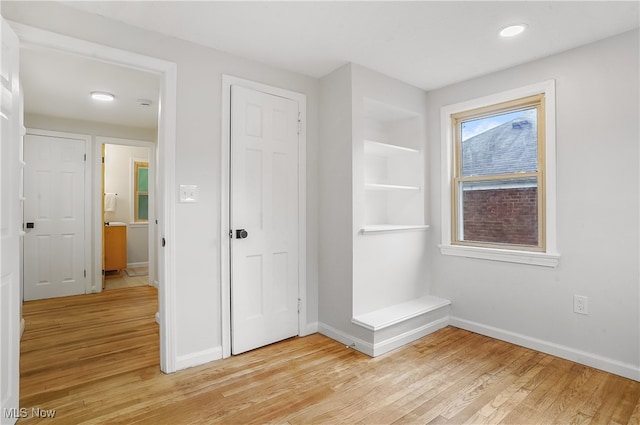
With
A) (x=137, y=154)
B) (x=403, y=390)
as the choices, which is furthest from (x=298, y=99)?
(x=137, y=154)

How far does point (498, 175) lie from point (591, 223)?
2.64ft

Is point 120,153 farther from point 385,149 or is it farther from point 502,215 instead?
point 502,215

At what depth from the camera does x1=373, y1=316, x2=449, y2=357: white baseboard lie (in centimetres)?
272

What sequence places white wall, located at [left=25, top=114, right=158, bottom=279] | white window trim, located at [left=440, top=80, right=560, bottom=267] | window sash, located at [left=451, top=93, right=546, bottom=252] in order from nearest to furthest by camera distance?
white window trim, located at [left=440, top=80, right=560, bottom=267] → window sash, located at [left=451, top=93, right=546, bottom=252] → white wall, located at [left=25, top=114, right=158, bottom=279]

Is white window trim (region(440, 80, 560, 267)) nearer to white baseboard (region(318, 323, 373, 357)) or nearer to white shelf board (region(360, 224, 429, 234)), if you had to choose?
white shelf board (region(360, 224, 429, 234))

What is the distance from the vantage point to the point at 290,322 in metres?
3.02

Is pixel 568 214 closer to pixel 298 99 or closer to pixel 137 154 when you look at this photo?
pixel 298 99

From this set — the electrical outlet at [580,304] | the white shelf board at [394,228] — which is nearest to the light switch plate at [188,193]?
the white shelf board at [394,228]

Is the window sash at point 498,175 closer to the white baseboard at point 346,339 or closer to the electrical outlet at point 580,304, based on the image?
the electrical outlet at point 580,304

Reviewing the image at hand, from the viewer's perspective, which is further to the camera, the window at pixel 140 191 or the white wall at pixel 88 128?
the window at pixel 140 191

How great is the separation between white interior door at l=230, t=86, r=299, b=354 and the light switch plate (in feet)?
0.91

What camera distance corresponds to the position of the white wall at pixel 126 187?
21.5 feet

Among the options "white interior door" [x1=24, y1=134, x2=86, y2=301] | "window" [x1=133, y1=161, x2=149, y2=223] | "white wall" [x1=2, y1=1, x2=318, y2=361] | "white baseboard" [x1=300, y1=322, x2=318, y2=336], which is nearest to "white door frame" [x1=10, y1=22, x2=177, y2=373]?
"white wall" [x1=2, y1=1, x2=318, y2=361]

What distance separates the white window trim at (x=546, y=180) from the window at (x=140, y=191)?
567 centimetres
